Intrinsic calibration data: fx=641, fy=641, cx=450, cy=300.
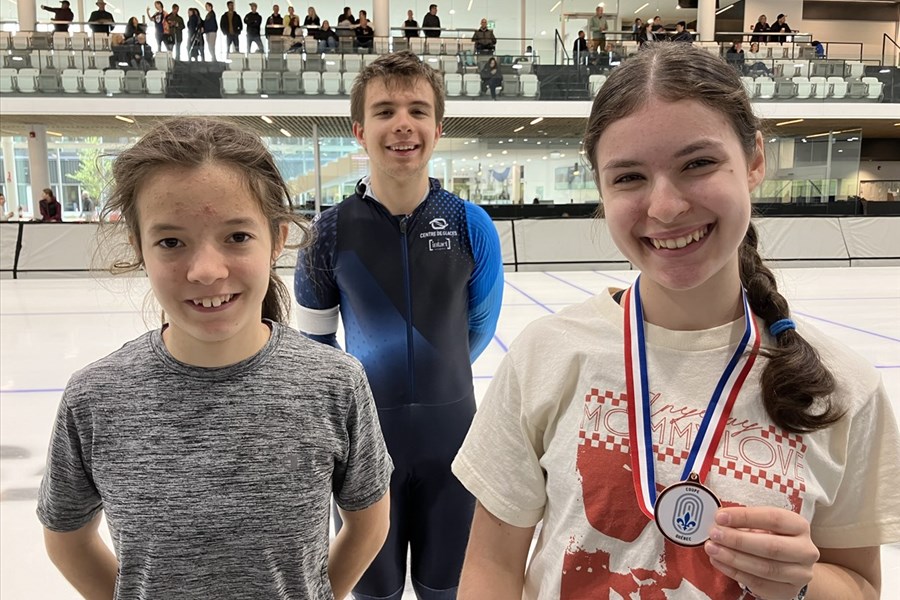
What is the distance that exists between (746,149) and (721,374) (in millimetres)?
322

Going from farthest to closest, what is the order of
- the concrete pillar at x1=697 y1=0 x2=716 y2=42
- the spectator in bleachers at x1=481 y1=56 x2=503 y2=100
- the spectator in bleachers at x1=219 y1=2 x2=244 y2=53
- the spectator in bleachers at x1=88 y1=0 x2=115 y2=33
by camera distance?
1. the concrete pillar at x1=697 y1=0 x2=716 y2=42
2. the spectator in bleachers at x1=219 y1=2 x2=244 y2=53
3. the spectator in bleachers at x1=88 y1=0 x2=115 y2=33
4. the spectator in bleachers at x1=481 y1=56 x2=503 y2=100

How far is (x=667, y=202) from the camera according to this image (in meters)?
0.83

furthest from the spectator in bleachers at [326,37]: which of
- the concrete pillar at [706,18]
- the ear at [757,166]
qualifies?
the ear at [757,166]

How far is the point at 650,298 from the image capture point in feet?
3.15

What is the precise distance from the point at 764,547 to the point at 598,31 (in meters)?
20.0

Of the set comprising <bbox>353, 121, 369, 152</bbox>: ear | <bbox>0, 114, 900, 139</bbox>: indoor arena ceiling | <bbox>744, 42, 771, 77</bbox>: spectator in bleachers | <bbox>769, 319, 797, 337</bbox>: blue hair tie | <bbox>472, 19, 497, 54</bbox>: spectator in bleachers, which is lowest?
<bbox>769, 319, 797, 337</bbox>: blue hair tie

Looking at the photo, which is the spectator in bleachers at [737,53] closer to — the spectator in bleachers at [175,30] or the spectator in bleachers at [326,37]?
the spectator in bleachers at [326,37]

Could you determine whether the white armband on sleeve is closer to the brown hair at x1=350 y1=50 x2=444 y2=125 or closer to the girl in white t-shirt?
the brown hair at x1=350 y1=50 x2=444 y2=125

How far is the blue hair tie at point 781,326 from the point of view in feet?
3.00

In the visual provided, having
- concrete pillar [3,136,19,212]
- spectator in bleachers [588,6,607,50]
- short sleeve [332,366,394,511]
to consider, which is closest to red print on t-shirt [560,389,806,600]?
short sleeve [332,366,394,511]

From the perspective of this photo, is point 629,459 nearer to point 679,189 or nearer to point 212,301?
point 679,189

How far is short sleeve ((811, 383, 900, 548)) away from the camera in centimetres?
84

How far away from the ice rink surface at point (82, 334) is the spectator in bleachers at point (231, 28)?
844cm

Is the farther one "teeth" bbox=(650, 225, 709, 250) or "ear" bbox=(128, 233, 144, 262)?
"ear" bbox=(128, 233, 144, 262)
